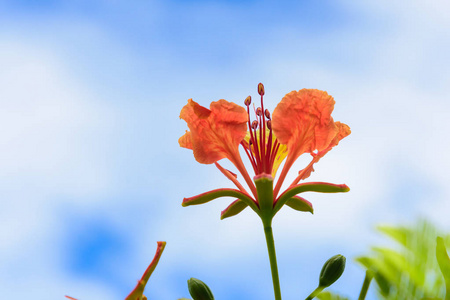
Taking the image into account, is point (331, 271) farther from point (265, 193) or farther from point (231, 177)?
point (231, 177)

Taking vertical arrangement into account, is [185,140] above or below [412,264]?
above

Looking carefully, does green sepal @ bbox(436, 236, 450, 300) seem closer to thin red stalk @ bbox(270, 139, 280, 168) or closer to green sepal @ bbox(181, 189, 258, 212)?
green sepal @ bbox(181, 189, 258, 212)

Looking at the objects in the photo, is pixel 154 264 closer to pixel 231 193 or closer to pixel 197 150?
pixel 231 193

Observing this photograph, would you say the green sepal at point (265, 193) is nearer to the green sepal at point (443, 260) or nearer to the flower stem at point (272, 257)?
the flower stem at point (272, 257)

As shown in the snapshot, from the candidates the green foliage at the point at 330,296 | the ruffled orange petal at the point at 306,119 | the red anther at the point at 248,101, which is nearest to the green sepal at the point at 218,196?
the ruffled orange petal at the point at 306,119

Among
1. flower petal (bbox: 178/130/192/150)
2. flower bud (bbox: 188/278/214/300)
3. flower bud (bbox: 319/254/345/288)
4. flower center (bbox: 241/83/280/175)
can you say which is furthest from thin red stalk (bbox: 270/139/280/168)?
flower bud (bbox: 188/278/214/300)

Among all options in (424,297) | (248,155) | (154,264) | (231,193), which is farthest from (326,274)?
(424,297)

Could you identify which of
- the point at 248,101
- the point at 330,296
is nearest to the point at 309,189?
the point at 248,101
